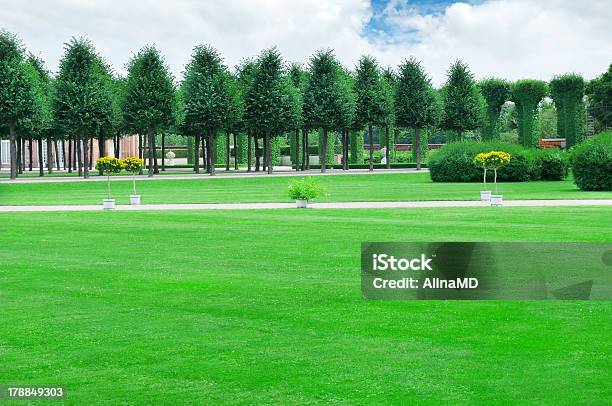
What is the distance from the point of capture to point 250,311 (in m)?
11.3

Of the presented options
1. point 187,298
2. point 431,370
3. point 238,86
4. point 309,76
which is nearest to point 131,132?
point 238,86

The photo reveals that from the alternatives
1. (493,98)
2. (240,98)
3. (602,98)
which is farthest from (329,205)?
(602,98)

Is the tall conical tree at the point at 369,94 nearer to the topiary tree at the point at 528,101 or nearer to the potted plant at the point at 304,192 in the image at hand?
the topiary tree at the point at 528,101

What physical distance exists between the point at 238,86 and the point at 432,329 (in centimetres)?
6529

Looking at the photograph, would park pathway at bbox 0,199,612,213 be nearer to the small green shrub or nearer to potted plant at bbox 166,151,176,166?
the small green shrub

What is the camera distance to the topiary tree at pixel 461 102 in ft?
253

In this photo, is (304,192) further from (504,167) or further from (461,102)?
(461,102)

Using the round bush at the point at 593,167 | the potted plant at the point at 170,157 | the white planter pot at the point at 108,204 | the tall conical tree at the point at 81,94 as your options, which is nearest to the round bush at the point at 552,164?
the round bush at the point at 593,167

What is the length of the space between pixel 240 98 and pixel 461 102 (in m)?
21.0

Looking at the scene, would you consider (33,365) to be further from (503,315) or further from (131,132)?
(131,132)

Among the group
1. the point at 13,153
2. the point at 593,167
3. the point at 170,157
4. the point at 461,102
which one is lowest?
the point at 593,167

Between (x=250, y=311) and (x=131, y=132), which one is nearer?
(x=250, y=311)

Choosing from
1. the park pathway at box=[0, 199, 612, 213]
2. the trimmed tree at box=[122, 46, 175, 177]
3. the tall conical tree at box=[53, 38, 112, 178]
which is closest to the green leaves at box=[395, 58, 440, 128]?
the trimmed tree at box=[122, 46, 175, 177]

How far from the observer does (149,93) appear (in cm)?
6525
